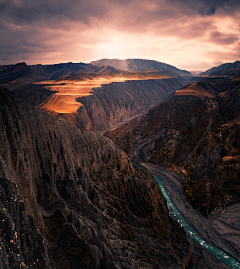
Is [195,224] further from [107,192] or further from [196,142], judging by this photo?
[196,142]

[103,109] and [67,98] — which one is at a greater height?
[67,98]

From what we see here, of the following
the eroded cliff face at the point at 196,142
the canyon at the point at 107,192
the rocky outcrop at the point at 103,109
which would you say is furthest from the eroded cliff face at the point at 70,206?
the rocky outcrop at the point at 103,109

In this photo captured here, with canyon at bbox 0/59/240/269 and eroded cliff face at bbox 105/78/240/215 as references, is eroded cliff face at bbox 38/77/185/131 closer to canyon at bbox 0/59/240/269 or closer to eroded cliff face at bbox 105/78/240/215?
eroded cliff face at bbox 105/78/240/215

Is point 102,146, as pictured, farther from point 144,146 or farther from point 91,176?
point 144,146

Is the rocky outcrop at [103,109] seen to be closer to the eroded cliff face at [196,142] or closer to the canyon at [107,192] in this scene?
the eroded cliff face at [196,142]

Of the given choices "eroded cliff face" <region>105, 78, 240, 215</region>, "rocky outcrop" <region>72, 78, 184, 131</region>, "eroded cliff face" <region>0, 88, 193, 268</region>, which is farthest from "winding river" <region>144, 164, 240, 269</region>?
"rocky outcrop" <region>72, 78, 184, 131</region>

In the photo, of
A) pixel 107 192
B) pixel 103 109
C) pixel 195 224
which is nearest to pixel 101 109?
pixel 103 109
